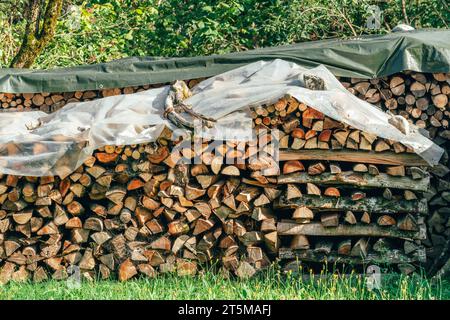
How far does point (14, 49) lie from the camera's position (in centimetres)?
1166

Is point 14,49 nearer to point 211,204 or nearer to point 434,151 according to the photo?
point 211,204

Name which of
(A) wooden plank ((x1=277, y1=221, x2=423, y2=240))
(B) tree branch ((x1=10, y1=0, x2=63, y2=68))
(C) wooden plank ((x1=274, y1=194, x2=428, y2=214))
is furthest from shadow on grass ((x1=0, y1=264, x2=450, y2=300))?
(B) tree branch ((x1=10, y1=0, x2=63, y2=68))

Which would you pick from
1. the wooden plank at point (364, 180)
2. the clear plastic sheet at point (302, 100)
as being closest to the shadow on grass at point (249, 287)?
the wooden plank at point (364, 180)

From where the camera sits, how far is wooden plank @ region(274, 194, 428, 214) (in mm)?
5824

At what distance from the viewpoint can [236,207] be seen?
5906mm

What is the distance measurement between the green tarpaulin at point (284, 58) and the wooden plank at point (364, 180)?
1135 mm

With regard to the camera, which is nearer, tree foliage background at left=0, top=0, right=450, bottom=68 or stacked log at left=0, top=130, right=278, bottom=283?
stacked log at left=0, top=130, right=278, bottom=283

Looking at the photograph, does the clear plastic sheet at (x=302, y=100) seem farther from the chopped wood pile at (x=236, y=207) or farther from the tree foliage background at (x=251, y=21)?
the tree foliage background at (x=251, y=21)

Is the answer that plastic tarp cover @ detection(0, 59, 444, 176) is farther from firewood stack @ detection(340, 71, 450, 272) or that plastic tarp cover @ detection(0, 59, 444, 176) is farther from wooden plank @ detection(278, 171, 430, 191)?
firewood stack @ detection(340, 71, 450, 272)

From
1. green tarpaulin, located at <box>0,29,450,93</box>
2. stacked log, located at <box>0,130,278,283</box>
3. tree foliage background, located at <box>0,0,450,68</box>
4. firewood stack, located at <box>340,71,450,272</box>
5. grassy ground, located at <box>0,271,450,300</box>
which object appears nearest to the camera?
grassy ground, located at <box>0,271,450,300</box>

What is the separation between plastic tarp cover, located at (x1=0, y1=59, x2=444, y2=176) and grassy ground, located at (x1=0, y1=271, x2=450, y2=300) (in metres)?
0.97

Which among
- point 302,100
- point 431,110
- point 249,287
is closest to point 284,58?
point 302,100

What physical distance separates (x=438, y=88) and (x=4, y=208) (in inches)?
150

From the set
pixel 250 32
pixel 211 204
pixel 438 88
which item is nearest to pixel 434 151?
pixel 438 88
